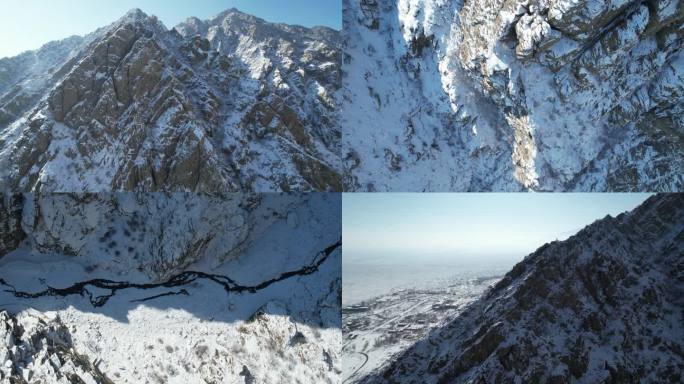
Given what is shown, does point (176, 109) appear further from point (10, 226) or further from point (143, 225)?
point (10, 226)

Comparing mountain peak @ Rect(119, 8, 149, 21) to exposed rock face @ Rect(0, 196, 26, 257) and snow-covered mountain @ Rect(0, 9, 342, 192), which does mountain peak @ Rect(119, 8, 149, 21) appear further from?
exposed rock face @ Rect(0, 196, 26, 257)

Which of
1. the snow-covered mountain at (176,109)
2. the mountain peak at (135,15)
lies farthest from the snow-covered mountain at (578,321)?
the mountain peak at (135,15)

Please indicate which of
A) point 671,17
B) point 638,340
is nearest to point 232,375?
point 638,340

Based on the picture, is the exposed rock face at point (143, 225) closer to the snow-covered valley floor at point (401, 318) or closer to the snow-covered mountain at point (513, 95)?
the snow-covered valley floor at point (401, 318)

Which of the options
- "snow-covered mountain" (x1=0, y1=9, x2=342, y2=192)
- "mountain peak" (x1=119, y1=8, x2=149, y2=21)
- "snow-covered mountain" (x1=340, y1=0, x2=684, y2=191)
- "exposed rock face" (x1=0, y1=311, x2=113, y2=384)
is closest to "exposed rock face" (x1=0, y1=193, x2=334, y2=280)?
"snow-covered mountain" (x1=0, y1=9, x2=342, y2=192)

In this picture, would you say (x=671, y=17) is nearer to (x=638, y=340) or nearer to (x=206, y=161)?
(x=638, y=340)

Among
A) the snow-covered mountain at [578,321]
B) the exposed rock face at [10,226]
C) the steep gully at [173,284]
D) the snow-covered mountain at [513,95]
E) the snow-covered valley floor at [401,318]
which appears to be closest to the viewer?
the snow-covered mountain at [578,321]
